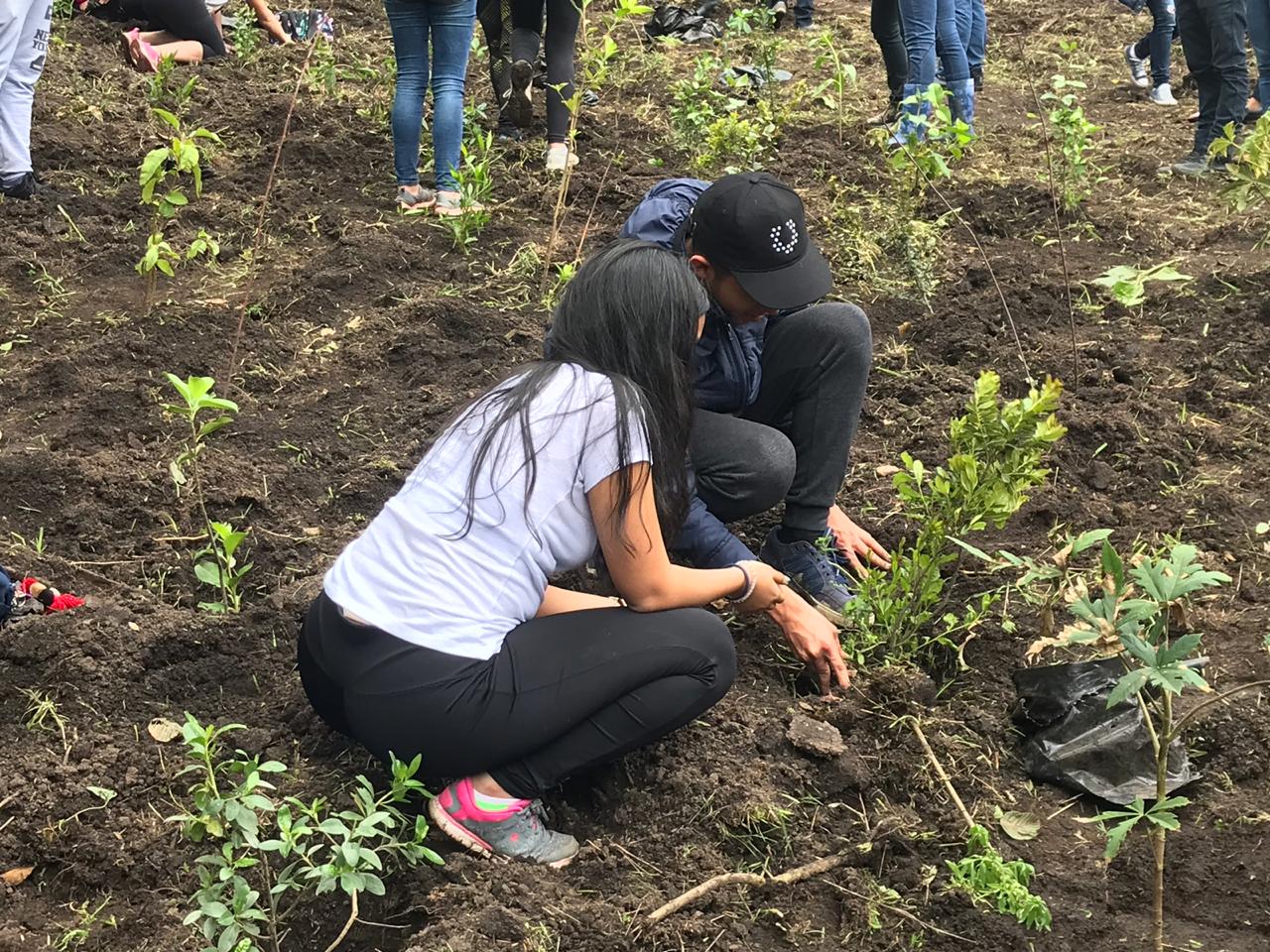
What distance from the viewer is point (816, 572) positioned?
2842 millimetres

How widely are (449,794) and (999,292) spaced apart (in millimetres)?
2644

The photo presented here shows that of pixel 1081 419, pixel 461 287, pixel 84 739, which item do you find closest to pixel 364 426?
pixel 461 287

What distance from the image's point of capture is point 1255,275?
4371mm

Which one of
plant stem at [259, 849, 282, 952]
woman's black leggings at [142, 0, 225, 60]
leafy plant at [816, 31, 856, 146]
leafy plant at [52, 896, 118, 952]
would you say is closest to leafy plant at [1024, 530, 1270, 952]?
plant stem at [259, 849, 282, 952]

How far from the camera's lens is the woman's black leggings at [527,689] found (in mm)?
2074

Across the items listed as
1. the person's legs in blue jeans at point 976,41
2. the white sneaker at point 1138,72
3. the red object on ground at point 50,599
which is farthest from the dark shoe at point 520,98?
the white sneaker at point 1138,72

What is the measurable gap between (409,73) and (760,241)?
9.14ft

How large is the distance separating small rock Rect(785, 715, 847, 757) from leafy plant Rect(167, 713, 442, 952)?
71 cm

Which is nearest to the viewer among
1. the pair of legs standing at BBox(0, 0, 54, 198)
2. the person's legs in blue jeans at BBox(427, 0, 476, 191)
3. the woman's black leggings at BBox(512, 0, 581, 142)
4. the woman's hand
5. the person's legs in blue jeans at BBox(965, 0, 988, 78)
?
the woman's hand

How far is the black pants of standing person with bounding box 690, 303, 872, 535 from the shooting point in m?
2.82

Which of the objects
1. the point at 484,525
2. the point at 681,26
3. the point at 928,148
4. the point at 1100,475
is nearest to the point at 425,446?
the point at 484,525

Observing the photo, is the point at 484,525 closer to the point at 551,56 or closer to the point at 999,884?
the point at 999,884

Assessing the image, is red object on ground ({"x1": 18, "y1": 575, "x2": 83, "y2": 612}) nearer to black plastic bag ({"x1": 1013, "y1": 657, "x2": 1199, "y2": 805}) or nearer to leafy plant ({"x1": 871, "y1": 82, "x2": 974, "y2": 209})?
black plastic bag ({"x1": 1013, "y1": 657, "x2": 1199, "y2": 805})

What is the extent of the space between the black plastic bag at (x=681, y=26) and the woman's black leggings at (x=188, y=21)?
8.58ft
